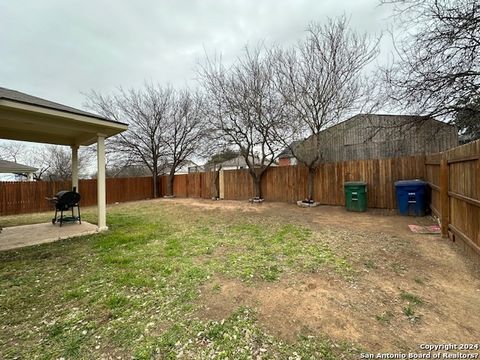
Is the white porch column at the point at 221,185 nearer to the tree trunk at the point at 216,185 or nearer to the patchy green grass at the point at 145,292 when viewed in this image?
the tree trunk at the point at 216,185

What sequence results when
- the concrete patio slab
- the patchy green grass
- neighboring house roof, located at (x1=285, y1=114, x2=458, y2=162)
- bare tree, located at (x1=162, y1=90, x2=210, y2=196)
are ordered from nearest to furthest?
the patchy green grass
the concrete patio slab
neighboring house roof, located at (x1=285, y1=114, x2=458, y2=162)
bare tree, located at (x1=162, y1=90, x2=210, y2=196)

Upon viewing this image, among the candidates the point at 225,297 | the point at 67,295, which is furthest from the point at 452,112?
the point at 67,295

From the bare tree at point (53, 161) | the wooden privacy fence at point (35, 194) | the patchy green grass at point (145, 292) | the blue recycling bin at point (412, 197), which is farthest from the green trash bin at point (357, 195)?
the bare tree at point (53, 161)

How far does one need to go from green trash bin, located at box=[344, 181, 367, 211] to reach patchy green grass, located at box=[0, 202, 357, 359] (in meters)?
3.44

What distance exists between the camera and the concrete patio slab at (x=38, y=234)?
16.2ft

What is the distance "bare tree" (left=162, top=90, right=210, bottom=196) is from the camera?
51.3 feet

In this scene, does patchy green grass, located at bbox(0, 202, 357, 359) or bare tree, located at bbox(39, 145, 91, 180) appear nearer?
patchy green grass, located at bbox(0, 202, 357, 359)

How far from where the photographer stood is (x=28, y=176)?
1720 centimetres

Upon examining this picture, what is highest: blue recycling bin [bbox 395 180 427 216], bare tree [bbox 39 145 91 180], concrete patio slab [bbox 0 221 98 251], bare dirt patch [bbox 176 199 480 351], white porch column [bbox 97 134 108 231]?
bare tree [bbox 39 145 91 180]

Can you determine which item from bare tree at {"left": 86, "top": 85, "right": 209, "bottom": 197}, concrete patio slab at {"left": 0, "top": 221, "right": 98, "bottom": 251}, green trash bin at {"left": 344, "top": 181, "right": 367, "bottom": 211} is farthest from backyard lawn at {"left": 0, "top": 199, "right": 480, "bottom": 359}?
bare tree at {"left": 86, "top": 85, "right": 209, "bottom": 197}

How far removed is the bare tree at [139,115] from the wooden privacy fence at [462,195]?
15.3 metres

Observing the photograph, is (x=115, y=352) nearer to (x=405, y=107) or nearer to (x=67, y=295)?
(x=67, y=295)

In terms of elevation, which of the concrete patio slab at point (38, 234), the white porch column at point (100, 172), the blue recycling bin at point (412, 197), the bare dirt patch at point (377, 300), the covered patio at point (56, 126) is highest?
the covered patio at point (56, 126)

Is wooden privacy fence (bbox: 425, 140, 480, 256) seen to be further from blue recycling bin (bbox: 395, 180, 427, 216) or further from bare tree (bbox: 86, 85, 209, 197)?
bare tree (bbox: 86, 85, 209, 197)
